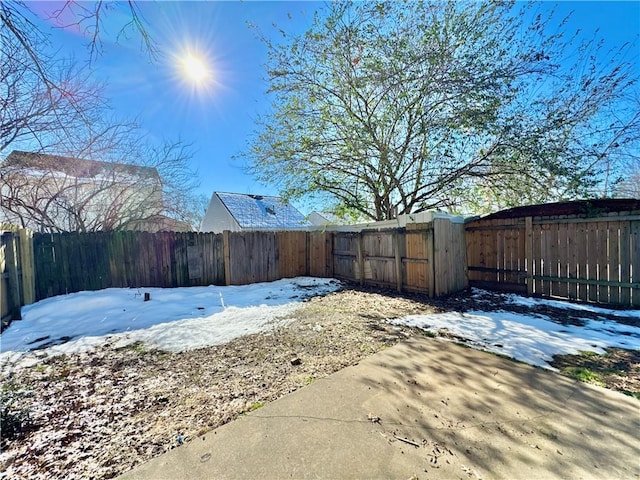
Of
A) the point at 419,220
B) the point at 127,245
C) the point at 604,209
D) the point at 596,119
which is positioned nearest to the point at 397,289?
the point at 419,220

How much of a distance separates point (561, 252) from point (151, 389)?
6.88m

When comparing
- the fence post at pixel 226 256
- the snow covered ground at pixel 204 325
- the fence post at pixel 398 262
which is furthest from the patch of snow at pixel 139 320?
the fence post at pixel 398 262

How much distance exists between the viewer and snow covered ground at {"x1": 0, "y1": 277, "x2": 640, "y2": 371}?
10.6 feet

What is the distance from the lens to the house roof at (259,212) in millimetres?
15664

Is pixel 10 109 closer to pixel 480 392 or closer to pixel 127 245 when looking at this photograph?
pixel 127 245

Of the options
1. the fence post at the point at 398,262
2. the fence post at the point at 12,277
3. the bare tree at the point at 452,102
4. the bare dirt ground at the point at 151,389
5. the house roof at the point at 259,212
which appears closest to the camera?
the bare dirt ground at the point at 151,389

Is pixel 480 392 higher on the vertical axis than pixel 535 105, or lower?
lower

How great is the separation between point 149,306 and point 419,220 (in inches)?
234

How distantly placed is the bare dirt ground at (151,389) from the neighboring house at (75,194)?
5.38 metres

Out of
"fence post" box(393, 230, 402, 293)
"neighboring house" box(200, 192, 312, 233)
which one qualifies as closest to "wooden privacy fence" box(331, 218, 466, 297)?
"fence post" box(393, 230, 402, 293)

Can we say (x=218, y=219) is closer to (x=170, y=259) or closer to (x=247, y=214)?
(x=247, y=214)

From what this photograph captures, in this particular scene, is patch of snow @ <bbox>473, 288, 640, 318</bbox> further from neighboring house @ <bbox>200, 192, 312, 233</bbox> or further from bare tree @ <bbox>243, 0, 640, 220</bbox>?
neighboring house @ <bbox>200, 192, 312, 233</bbox>

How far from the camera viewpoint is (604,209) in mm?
4719

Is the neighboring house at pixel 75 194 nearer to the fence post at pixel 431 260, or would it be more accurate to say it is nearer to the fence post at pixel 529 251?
the fence post at pixel 431 260
